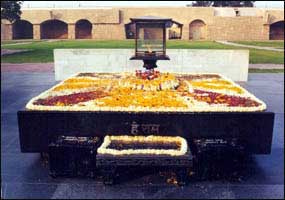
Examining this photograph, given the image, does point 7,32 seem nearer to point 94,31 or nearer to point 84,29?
point 84,29

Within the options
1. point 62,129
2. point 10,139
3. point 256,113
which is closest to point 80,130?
Answer: point 62,129

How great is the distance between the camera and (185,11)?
1913 inches

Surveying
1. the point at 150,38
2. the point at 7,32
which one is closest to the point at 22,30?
the point at 7,32

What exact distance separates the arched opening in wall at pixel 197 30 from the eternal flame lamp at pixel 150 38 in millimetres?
39361

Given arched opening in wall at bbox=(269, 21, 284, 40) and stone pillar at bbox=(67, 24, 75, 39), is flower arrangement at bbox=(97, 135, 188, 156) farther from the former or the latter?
arched opening in wall at bbox=(269, 21, 284, 40)

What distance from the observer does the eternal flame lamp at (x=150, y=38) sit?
37.3 feet

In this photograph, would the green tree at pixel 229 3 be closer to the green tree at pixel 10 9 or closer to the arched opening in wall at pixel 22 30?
the arched opening in wall at pixel 22 30

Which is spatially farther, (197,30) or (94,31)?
(197,30)

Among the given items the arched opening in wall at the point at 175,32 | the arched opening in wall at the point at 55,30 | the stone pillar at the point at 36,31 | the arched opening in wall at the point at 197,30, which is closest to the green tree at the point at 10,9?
the stone pillar at the point at 36,31

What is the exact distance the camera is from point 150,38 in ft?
37.6

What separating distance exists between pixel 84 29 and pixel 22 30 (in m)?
8.54

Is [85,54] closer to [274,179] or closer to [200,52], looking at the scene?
[200,52]

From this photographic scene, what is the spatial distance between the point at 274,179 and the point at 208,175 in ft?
3.68

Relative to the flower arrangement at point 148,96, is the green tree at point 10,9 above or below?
above
